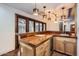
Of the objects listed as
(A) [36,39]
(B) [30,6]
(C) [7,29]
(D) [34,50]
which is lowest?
(D) [34,50]

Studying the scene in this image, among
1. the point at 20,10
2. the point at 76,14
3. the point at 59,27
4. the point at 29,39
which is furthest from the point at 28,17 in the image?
the point at 76,14

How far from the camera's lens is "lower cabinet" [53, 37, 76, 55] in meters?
1.60

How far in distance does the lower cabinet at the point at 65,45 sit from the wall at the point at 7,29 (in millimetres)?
704

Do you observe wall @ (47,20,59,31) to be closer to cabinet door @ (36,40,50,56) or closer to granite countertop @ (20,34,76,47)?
granite countertop @ (20,34,76,47)

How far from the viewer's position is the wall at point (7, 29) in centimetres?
154

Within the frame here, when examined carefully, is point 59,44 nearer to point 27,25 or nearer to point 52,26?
point 52,26

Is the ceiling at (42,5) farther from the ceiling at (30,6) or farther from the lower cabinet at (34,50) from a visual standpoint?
the lower cabinet at (34,50)

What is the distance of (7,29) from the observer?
5.13ft

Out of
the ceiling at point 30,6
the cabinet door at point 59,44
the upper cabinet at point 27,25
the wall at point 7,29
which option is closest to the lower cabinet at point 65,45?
the cabinet door at point 59,44

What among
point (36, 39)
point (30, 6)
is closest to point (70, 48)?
point (36, 39)

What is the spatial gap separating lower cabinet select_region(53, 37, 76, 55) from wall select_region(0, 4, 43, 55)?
70 cm

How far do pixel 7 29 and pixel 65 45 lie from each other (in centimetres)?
97

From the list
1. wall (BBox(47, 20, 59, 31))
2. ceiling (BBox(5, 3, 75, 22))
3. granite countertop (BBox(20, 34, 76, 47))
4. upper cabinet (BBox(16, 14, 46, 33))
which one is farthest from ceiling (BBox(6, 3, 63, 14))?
granite countertop (BBox(20, 34, 76, 47))

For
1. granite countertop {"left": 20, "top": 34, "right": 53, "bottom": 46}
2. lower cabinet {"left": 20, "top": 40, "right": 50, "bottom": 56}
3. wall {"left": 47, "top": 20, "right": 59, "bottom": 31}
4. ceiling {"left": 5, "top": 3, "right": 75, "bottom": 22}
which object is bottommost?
lower cabinet {"left": 20, "top": 40, "right": 50, "bottom": 56}
